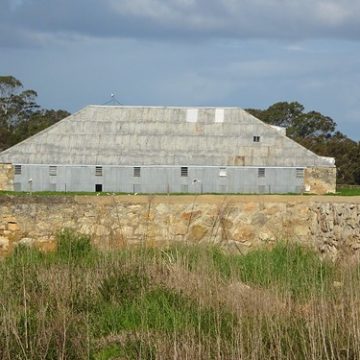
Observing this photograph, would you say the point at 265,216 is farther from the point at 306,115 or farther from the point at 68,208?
the point at 306,115

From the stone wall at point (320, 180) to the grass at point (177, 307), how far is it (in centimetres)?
3724

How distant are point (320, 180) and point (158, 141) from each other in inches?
360

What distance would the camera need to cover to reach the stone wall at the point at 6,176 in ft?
153

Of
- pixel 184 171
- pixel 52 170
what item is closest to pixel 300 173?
pixel 184 171

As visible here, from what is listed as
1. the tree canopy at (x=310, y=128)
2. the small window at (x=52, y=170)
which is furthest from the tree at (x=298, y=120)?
the small window at (x=52, y=170)

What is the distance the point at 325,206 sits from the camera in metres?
11.3

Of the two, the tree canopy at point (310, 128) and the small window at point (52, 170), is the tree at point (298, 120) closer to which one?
the tree canopy at point (310, 128)

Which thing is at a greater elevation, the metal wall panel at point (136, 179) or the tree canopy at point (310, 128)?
the tree canopy at point (310, 128)

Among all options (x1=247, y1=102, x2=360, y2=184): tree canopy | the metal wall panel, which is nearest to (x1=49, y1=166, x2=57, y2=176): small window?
the metal wall panel

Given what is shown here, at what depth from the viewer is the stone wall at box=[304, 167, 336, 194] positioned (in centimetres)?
4675

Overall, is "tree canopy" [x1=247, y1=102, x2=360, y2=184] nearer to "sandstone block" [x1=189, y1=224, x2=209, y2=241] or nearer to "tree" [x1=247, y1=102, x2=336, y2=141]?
"tree" [x1=247, y1=102, x2=336, y2=141]

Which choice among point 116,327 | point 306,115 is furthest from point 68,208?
point 306,115

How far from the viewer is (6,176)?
154 feet

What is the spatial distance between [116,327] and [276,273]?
2.44 m
